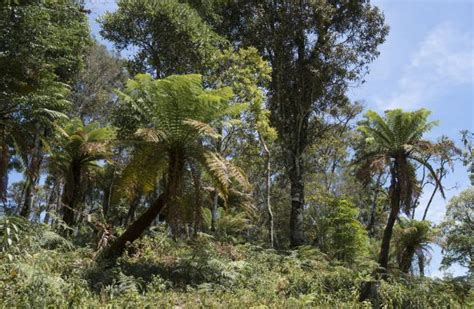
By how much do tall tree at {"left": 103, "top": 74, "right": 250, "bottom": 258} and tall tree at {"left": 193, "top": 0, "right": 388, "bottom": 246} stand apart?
9941mm

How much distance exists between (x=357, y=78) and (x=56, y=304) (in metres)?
17.7

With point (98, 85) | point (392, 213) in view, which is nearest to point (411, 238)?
point (392, 213)

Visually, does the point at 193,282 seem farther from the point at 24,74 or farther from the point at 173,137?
the point at 24,74

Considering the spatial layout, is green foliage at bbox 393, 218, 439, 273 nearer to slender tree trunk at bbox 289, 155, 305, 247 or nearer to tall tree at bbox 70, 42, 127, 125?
slender tree trunk at bbox 289, 155, 305, 247

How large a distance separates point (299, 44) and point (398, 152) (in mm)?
9227

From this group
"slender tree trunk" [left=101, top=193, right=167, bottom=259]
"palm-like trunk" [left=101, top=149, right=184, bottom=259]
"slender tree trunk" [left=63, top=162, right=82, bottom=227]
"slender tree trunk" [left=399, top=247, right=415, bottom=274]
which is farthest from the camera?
"slender tree trunk" [left=399, top=247, right=415, bottom=274]

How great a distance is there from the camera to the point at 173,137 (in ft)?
32.6

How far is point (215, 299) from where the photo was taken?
7629 millimetres

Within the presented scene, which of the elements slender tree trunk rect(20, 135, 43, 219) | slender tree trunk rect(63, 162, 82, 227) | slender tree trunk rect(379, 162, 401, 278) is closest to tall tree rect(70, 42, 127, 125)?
slender tree trunk rect(20, 135, 43, 219)

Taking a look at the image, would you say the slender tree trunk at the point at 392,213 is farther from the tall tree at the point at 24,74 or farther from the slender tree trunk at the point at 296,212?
the tall tree at the point at 24,74

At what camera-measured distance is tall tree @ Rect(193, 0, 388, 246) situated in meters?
19.8

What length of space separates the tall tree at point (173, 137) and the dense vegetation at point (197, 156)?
31 millimetres

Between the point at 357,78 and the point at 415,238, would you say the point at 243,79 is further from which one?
the point at 415,238

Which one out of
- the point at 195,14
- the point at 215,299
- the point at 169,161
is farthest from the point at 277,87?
the point at 215,299
